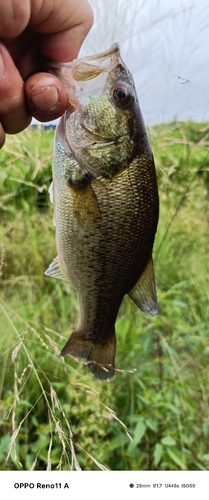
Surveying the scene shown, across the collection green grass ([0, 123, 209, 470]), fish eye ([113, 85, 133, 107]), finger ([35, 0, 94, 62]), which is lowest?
green grass ([0, 123, 209, 470])

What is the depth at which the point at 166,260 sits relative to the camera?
1192 millimetres

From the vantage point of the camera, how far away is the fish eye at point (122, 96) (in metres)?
0.52

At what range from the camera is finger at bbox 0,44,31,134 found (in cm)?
49

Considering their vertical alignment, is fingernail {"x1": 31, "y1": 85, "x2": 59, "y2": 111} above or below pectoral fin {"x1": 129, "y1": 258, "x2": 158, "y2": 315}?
above

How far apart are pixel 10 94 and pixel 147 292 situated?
290 millimetres

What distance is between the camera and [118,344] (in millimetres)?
1066

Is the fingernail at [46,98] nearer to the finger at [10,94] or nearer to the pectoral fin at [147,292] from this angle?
the finger at [10,94]

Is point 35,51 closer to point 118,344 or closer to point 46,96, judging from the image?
point 46,96

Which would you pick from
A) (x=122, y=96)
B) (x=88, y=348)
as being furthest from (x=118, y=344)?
(x=122, y=96)

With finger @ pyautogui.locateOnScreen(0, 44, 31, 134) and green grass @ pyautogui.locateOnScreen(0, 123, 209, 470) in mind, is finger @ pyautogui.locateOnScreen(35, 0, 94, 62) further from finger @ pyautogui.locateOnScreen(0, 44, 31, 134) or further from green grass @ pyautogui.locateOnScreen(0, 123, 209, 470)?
green grass @ pyautogui.locateOnScreen(0, 123, 209, 470)

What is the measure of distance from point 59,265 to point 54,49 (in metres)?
0.27

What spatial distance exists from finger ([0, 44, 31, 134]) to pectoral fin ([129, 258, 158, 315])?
0.24m

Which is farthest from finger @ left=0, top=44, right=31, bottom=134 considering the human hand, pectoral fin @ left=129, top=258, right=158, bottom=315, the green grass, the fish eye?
the green grass
